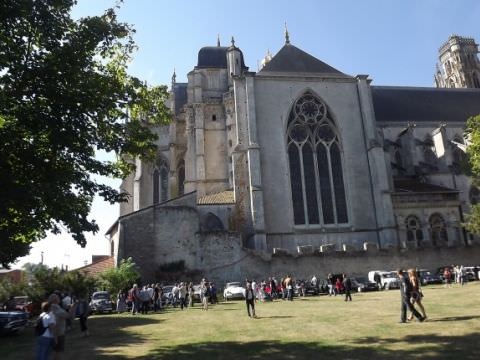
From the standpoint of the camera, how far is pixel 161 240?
93.2ft

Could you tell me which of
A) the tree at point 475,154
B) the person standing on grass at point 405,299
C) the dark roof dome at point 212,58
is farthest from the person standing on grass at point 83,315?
the dark roof dome at point 212,58

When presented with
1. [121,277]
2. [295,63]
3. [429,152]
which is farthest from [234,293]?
[429,152]

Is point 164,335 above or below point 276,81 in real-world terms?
below

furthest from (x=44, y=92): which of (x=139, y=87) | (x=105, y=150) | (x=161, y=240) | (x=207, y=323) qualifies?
(x=161, y=240)

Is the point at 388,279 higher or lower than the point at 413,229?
lower

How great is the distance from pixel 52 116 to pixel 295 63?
95.1 ft

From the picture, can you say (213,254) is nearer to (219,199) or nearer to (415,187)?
(219,199)

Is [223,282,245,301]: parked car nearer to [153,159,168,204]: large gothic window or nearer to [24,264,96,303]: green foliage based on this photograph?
[24,264,96,303]: green foliage

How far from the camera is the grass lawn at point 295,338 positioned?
790 centimetres

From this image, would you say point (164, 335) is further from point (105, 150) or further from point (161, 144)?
point (161, 144)

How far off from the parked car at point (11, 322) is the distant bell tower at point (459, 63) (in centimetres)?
6379

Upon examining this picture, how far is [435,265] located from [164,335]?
23781 millimetres

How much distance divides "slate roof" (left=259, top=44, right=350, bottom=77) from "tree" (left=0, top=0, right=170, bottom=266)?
24702 millimetres

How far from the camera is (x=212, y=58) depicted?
4512 centimetres
